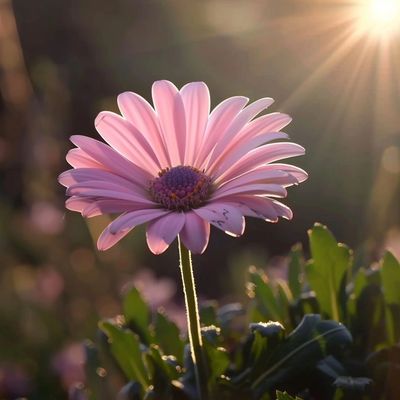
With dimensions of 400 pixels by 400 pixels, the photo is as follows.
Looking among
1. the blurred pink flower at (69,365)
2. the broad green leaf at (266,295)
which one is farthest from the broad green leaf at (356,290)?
the blurred pink flower at (69,365)

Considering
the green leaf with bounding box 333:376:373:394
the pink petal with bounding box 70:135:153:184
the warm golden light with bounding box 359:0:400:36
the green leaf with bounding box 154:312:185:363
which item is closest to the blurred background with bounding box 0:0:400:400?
the warm golden light with bounding box 359:0:400:36

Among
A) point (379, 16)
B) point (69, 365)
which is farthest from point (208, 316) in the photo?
point (379, 16)

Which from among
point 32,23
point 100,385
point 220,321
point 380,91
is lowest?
point 100,385

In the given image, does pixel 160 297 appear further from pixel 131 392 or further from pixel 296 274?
pixel 131 392

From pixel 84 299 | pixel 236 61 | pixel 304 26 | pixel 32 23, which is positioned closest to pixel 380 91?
pixel 304 26

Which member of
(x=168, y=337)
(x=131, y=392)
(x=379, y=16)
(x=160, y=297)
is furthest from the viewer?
(x=379, y=16)

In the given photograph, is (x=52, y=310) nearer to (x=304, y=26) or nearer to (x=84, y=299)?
(x=84, y=299)
